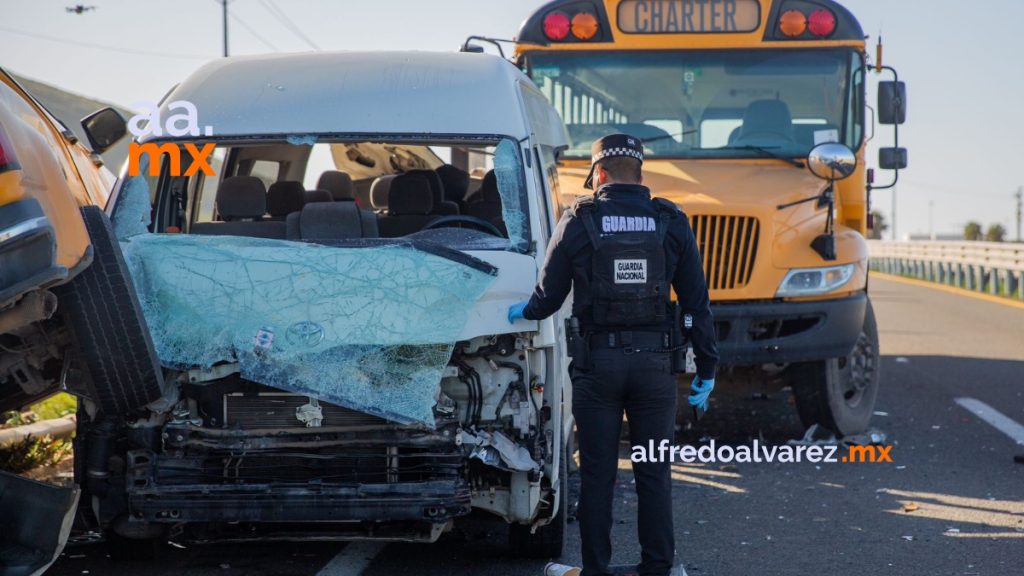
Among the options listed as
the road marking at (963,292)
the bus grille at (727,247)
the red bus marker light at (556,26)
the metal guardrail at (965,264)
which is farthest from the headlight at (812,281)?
the road marking at (963,292)

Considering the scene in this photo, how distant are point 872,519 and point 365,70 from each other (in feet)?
12.2

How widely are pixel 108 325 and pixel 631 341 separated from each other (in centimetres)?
212

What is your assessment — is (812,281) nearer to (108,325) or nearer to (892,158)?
(892,158)

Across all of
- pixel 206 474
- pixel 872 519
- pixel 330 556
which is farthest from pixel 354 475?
pixel 872 519

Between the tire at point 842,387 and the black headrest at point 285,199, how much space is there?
418 cm

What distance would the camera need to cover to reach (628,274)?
575 cm

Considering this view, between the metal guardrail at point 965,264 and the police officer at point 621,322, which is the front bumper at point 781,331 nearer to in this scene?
the police officer at point 621,322

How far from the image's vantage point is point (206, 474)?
19.4ft

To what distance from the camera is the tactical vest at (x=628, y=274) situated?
5746 millimetres

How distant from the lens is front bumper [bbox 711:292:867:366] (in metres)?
9.61

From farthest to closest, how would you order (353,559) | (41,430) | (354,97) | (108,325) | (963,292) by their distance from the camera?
(963,292), (41,430), (354,97), (353,559), (108,325)

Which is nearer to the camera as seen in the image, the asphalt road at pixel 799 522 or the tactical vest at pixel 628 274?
the tactical vest at pixel 628 274

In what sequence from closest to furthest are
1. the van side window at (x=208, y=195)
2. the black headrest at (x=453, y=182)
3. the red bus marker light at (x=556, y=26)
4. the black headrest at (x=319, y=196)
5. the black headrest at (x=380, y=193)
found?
the van side window at (x=208, y=195)
the black headrest at (x=319, y=196)
the black headrest at (x=453, y=182)
the black headrest at (x=380, y=193)
the red bus marker light at (x=556, y=26)

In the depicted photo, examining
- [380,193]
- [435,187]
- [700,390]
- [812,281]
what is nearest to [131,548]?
[700,390]
